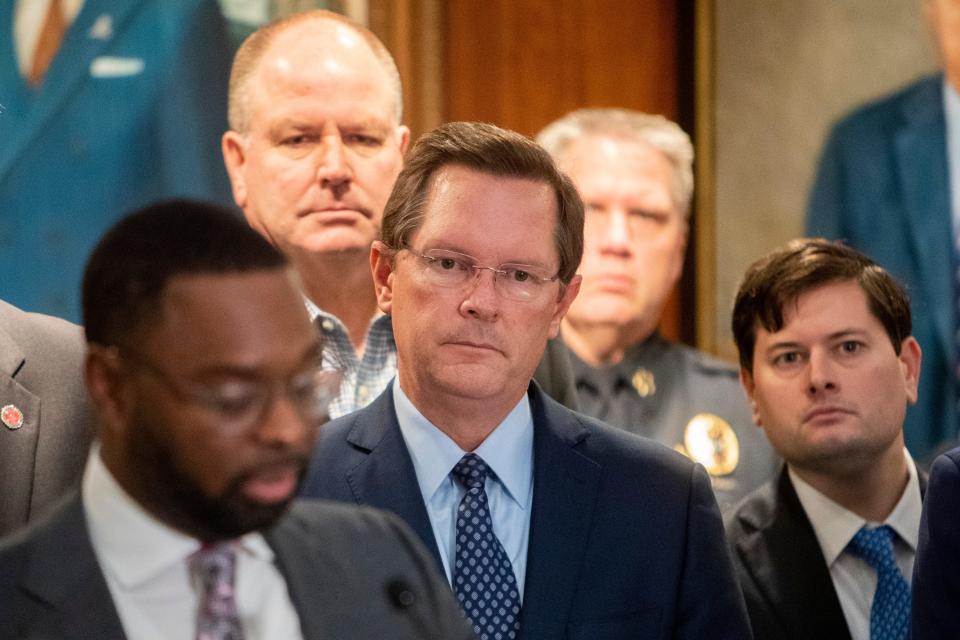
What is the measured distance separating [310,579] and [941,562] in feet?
4.43

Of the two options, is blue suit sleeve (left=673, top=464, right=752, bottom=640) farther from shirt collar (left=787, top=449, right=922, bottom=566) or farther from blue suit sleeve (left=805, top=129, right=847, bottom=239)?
blue suit sleeve (left=805, top=129, right=847, bottom=239)

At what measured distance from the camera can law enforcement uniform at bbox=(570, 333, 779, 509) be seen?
4.07m

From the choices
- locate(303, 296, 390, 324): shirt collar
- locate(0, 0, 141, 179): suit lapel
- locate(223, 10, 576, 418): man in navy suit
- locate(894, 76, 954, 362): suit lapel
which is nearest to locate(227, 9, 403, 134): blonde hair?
locate(223, 10, 576, 418): man in navy suit

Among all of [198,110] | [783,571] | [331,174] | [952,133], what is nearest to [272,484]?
[331,174]

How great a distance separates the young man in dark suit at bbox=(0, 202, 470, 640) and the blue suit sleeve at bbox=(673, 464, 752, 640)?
1.02 m

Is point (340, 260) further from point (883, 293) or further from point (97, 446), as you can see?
point (97, 446)

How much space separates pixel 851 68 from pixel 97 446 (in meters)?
4.34

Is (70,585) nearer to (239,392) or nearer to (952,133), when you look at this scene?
(239,392)

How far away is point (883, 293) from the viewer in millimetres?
3240

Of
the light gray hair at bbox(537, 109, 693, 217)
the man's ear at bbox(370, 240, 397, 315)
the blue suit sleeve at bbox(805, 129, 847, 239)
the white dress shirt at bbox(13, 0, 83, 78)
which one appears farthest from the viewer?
the blue suit sleeve at bbox(805, 129, 847, 239)

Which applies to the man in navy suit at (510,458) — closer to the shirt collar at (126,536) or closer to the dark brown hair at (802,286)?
the dark brown hair at (802,286)

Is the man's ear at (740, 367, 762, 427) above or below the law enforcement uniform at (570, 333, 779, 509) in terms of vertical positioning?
above

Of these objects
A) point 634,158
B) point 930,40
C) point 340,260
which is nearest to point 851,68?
point 930,40

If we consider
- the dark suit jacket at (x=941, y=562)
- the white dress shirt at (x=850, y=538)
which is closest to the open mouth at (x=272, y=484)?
the dark suit jacket at (x=941, y=562)
